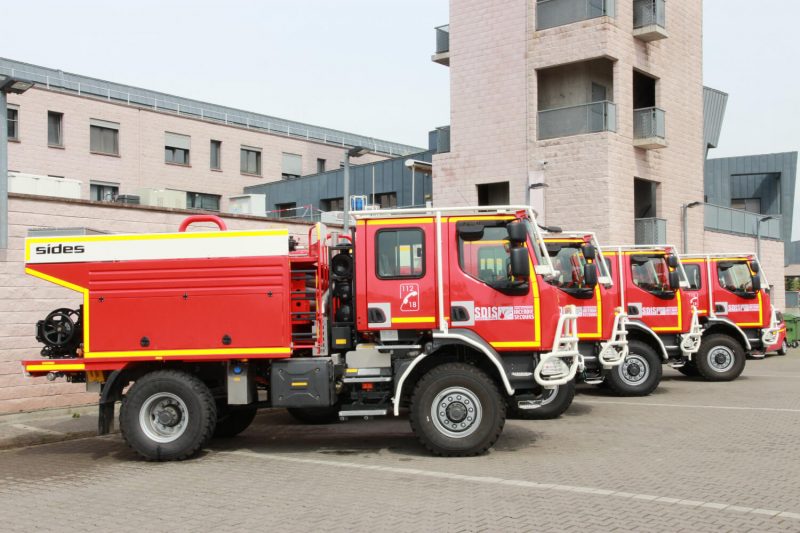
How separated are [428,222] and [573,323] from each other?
7.31ft

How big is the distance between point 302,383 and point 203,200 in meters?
30.3

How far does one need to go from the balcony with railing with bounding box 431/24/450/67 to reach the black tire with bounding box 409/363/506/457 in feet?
67.2

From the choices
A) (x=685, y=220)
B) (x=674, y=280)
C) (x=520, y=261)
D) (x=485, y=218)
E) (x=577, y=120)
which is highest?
(x=577, y=120)

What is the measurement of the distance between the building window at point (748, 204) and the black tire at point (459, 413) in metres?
39.6

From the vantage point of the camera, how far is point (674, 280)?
16000 millimetres

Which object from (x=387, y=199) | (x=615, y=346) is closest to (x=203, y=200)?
(x=387, y=199)

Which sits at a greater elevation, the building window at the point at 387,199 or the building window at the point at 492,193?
the building window at the point at 387,199

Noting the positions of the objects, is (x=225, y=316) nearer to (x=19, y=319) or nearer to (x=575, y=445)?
(x=575, y=445)

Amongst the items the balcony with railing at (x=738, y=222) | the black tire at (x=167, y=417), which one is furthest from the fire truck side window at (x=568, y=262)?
the balcony with railing at (x=738, y=222)

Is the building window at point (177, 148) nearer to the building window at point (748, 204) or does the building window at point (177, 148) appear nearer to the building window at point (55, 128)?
the building window at point (55, 128)

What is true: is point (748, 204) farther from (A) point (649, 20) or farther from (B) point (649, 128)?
(A) point (649, 20)

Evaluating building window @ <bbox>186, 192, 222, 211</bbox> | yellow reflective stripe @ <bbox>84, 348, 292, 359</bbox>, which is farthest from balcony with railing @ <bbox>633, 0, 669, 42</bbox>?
building window @ <bbox>186, 192, 222, 211</bbox>

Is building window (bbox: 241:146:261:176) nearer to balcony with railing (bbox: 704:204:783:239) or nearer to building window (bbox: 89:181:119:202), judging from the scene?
building window (bbox: 89:181:119:202)

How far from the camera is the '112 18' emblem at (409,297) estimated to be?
9.39 meters
